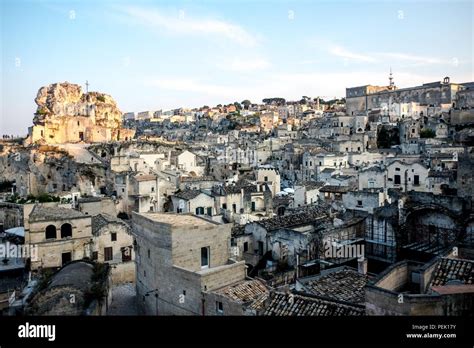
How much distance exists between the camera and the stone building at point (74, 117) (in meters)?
50.2

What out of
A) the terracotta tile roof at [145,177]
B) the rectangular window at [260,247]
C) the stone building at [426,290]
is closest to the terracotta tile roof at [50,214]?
the rectangular window at [260,247]

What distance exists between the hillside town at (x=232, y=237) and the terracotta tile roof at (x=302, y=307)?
3 cm

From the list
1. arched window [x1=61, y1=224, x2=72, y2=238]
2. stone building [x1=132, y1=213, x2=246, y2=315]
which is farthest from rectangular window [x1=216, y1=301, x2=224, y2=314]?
arched window [x1=61, y1=224, x2=72, y2=238]

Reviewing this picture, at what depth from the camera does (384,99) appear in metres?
78.1

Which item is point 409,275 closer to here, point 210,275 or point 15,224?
point 210,275

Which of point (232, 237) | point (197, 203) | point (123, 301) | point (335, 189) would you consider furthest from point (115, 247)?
point (335, 189)

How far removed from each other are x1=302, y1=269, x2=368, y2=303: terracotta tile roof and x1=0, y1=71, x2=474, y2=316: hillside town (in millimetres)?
56

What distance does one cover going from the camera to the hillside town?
384 inches

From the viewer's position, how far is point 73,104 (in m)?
56.6

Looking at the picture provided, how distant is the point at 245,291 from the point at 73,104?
5169 centimetres

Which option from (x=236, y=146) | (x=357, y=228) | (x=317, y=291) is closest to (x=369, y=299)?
(x=317, y=291)

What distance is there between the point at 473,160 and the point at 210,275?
11476mm

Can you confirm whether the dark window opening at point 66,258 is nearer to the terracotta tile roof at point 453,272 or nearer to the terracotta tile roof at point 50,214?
the terracotta tile roof at point 50,214

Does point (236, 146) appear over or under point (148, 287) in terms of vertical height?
over
